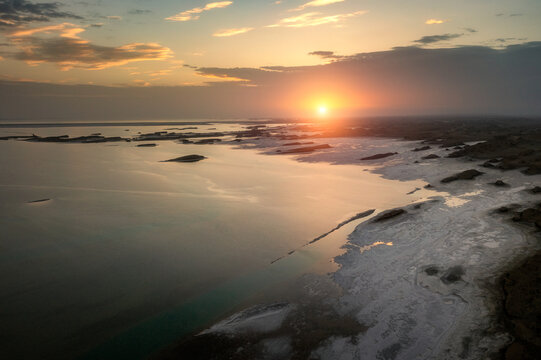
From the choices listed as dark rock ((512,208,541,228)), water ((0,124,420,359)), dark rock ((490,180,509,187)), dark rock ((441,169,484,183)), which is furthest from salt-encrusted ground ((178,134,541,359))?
dark rock ((441,169,484,183))

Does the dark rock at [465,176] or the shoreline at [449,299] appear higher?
the dark rock at [465,176]

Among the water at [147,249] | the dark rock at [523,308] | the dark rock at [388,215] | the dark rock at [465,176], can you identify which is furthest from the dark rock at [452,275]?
the dark rock at [465,176]

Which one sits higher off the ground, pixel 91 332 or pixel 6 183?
pixel 6 183

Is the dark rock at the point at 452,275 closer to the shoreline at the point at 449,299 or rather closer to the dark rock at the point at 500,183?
the shoreline at the point at 449,299

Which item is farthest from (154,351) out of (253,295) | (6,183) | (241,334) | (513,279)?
(6,183)

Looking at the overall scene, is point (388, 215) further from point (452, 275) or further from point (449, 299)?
point (449, 299)

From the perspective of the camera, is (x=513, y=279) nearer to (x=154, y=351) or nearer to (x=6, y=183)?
(x=154, y=351)
